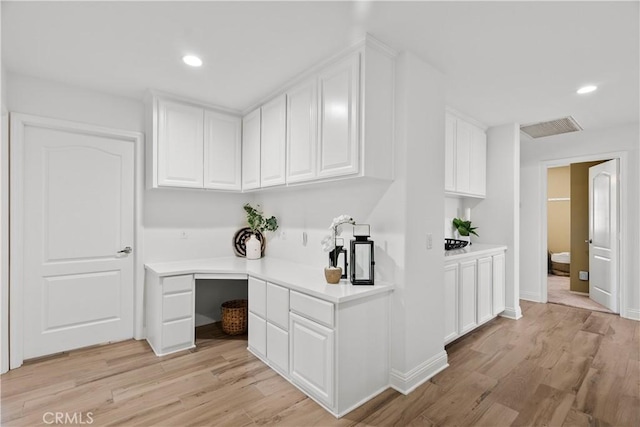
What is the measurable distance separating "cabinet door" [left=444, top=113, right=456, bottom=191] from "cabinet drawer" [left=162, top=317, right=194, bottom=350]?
293 cm

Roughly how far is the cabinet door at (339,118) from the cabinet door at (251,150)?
3.38 ft

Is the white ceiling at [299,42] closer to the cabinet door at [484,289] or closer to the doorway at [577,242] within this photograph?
the cabinet door at [484,289]

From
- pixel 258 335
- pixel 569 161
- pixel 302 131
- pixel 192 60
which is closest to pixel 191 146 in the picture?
pixel 192 60

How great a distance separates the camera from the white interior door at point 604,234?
407 centimetres

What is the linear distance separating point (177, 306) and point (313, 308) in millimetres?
1461

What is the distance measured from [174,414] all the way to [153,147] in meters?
2.20

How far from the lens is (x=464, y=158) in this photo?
367cm

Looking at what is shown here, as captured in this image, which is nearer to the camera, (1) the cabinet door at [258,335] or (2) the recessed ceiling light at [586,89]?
(1) the cabinet door at [258,335]

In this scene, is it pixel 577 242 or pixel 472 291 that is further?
pixel 577 242

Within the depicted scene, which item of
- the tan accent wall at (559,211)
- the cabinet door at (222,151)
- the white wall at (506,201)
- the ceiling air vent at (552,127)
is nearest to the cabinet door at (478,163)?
the white wall at (506,201)

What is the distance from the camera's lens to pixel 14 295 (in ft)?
8.40

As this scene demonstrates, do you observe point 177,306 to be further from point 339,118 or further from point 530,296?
point 530,296

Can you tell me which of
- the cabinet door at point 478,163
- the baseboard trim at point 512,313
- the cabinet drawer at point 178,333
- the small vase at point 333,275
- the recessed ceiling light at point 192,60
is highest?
the recessed ceiling light at point 192,60

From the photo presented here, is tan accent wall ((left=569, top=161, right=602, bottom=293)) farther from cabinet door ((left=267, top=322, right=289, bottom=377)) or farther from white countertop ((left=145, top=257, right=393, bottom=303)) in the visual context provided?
cabinet door ((left=267, top=322, right=289, bottom=377))
